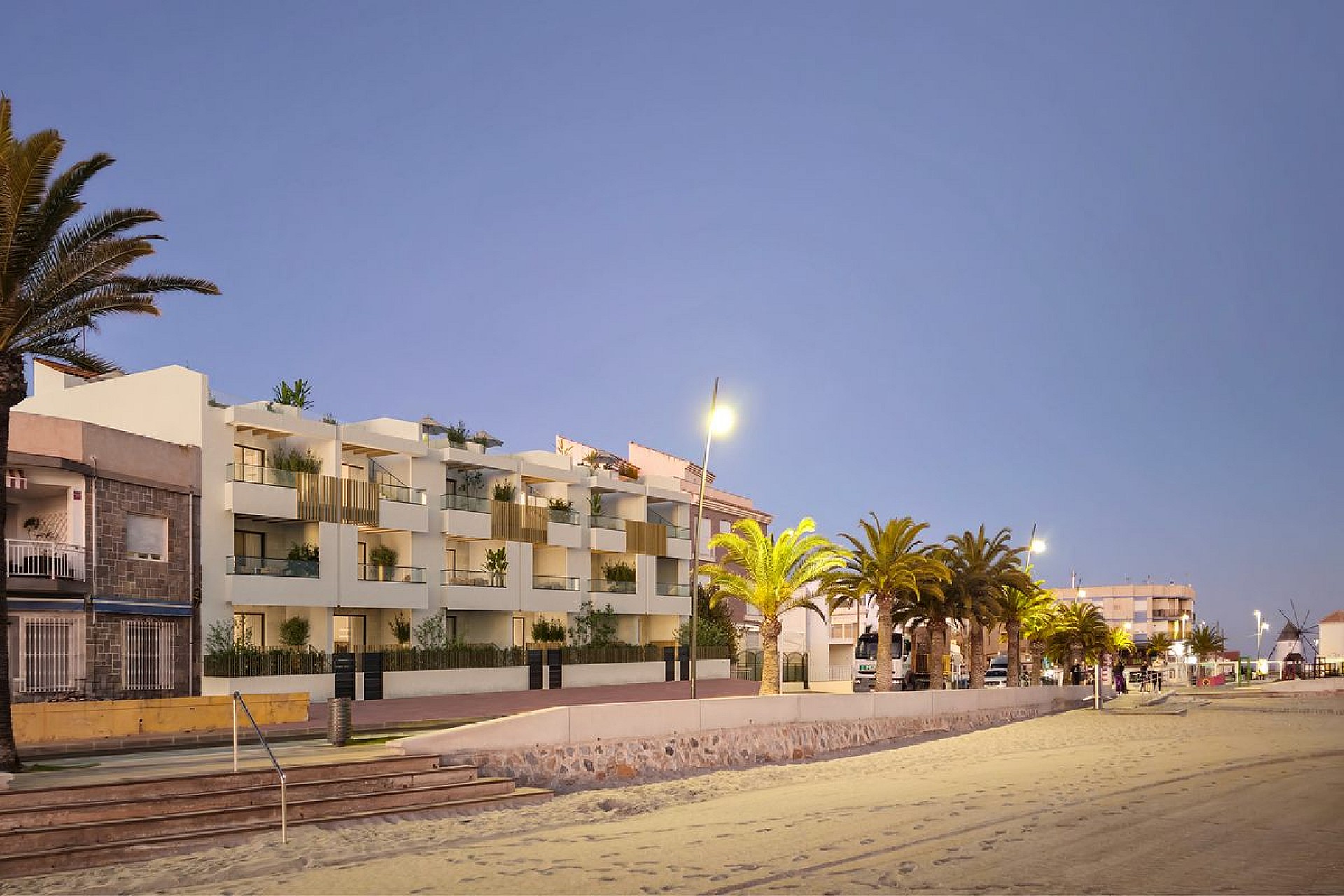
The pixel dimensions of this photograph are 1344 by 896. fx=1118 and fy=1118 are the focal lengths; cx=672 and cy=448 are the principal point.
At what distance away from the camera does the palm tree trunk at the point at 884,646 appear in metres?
39.2

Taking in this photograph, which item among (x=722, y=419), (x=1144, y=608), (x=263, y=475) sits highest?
(x=722, y=419)

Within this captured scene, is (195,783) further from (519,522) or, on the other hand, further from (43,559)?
(519,522)

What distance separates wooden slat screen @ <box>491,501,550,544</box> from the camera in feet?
171

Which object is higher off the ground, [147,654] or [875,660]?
[147,654]

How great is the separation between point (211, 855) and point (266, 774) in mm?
3350

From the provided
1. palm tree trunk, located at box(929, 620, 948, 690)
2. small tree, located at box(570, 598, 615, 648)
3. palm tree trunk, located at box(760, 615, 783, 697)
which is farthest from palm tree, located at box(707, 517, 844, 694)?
small tree, located at box(570, 598, 615, 648)

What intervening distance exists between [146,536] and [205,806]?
21325mm

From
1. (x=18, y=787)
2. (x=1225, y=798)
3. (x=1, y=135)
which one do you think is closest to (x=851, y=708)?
(x=1225, y=798)

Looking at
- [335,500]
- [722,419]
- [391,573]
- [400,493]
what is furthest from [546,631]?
[722,419]

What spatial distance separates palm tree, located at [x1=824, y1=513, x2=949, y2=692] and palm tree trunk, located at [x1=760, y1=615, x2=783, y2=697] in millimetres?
3631

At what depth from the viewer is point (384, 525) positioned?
1805 inches

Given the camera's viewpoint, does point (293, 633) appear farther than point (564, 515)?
No

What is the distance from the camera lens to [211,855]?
561 inches

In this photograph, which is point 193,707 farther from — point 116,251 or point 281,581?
point 281,581
